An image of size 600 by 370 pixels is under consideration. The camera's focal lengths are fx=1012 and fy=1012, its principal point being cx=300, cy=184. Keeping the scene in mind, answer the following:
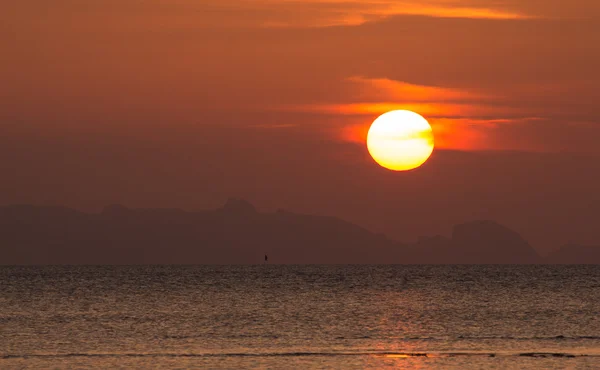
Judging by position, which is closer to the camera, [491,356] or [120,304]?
[491,356]

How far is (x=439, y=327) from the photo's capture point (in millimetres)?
92438

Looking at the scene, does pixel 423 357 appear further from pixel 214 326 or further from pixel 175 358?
pixel 214 326

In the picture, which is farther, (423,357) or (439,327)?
(439,327)

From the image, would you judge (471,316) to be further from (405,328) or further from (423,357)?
(423,357)

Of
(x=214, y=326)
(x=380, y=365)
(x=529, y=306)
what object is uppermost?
(x=529, y=306)

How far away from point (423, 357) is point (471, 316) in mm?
45282

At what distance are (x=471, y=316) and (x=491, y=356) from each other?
44.2 m

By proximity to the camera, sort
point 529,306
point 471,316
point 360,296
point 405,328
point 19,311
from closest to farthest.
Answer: point 405,328 < point 471,316 < point 19,311 < point 529,306 < point 360,296

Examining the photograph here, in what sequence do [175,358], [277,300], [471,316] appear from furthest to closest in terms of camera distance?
[277,300] → [471,316] → [175,358]

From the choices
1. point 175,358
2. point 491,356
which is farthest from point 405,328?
point 175,358

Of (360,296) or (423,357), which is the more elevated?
(360,296)

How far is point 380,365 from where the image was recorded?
60.2 metres

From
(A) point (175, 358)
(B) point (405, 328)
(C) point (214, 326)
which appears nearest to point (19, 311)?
(C) point (214, 326)

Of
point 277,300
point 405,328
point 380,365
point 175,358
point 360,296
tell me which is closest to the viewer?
point 380,365
